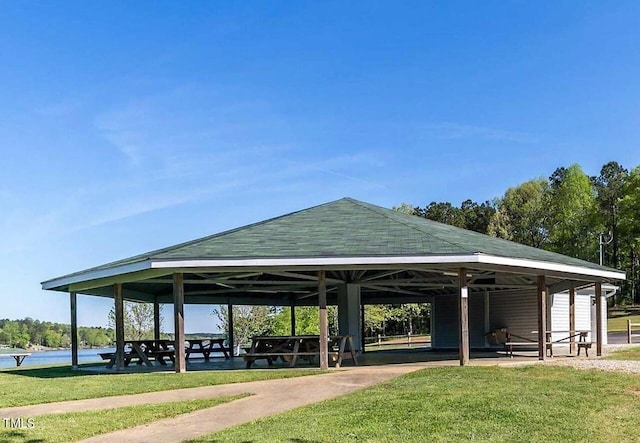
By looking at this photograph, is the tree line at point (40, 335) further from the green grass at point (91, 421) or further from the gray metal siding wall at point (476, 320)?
the green grass at point (91, 421)

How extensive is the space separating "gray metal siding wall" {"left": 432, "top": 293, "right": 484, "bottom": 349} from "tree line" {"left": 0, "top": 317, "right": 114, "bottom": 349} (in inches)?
2664

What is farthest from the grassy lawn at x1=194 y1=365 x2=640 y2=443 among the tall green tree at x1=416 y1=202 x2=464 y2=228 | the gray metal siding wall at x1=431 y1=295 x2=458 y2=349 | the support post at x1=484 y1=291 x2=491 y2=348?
the tall green tree at x1=416 y1=202 x2=464 y2=228

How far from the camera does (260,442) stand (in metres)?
6.85

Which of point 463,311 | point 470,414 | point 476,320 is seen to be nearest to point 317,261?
point 463,311

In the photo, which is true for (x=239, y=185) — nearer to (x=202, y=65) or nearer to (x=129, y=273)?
(x=202, y=65)

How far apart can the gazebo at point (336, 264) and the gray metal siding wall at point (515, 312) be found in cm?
101

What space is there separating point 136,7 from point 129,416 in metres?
11.7

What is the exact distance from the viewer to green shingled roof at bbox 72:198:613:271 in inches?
536

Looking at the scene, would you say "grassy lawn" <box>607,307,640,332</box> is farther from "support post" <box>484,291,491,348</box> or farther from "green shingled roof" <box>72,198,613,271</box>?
"green shingled roof" <box>72,198,613,271</box>

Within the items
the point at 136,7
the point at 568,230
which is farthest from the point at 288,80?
the point at 568,230

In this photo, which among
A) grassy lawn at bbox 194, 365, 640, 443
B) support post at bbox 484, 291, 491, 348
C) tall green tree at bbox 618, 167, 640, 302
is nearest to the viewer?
grassy lawn at bbox 194, 365, 640, 443

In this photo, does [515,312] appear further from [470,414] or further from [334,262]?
[470,414]

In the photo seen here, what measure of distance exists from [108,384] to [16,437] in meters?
4.88

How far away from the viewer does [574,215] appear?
165ft
